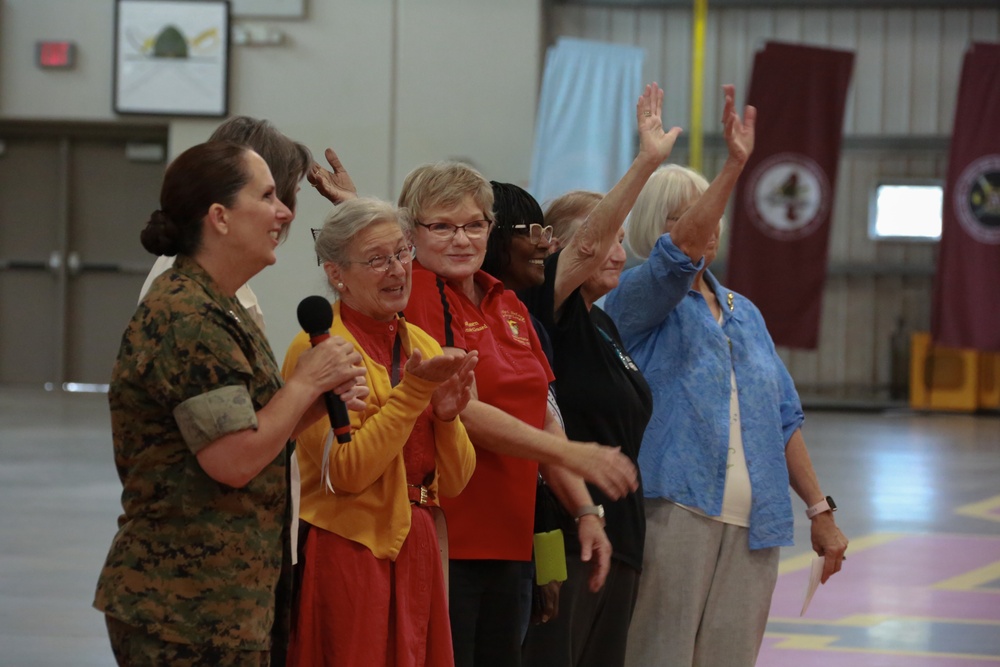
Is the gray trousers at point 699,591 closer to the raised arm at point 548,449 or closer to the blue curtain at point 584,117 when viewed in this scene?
the raised arm at point 548,449

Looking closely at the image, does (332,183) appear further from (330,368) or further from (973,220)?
(973,220)

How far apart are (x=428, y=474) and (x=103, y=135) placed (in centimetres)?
1190

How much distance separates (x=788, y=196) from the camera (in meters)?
12.9

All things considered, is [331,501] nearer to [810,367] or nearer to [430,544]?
[430,544]

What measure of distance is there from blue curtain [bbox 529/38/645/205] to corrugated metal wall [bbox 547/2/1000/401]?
1745 mm

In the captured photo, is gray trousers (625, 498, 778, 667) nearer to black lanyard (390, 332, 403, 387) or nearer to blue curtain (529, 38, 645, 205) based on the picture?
black lanyard (390, 332, 403, 387)

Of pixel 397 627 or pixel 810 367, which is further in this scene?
pixel 810 367

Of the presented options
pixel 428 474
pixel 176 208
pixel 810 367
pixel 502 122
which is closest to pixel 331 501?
pixel 428 474

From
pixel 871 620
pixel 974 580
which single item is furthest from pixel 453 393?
pixel 974 580

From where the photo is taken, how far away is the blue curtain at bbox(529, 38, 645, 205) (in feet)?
39.3

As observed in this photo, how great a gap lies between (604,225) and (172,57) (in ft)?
35.6

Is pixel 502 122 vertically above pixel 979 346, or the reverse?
pixel 502 122

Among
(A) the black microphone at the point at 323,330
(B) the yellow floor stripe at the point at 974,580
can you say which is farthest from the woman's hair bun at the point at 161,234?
(B) the yellow floor stripe at the point at 974,580

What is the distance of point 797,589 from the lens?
533cm
